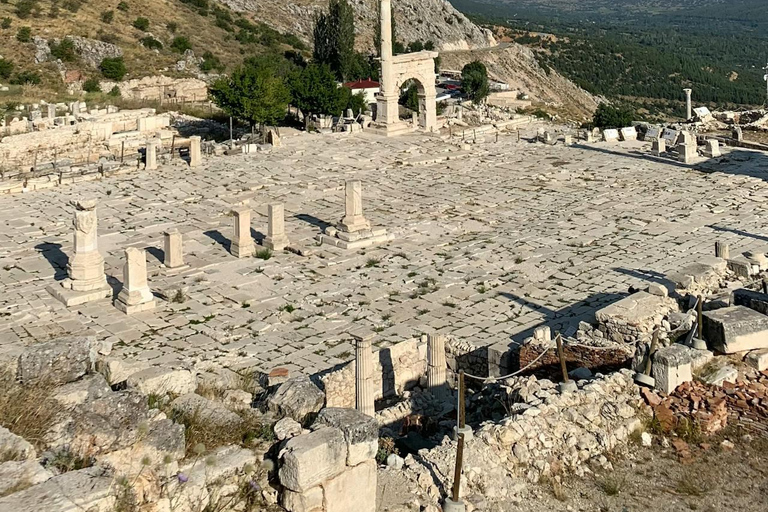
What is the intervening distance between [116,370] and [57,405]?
7.01ft

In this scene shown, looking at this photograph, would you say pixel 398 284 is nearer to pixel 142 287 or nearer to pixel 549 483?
pixel 142 287

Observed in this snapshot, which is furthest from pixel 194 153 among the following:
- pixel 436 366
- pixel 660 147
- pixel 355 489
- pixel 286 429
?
pixel 355 489

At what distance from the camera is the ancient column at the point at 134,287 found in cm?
1712

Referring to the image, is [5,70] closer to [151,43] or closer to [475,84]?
[151,43]

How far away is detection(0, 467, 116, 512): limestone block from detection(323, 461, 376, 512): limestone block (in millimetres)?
1956

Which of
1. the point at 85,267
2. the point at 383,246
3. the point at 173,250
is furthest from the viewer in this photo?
the point at 383,246

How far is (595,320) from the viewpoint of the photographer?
559 inches

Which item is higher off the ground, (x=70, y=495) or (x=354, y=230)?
(x=70, y=495)

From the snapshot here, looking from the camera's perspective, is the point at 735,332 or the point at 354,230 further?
the point at 354,230

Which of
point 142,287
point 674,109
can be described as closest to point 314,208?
point 142,287

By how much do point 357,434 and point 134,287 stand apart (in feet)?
34.0

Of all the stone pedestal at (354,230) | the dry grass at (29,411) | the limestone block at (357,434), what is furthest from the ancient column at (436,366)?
the stone pedestal at (354,230)

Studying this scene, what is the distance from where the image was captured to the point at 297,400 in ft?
33.0

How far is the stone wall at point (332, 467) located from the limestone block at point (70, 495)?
5.22 ft
